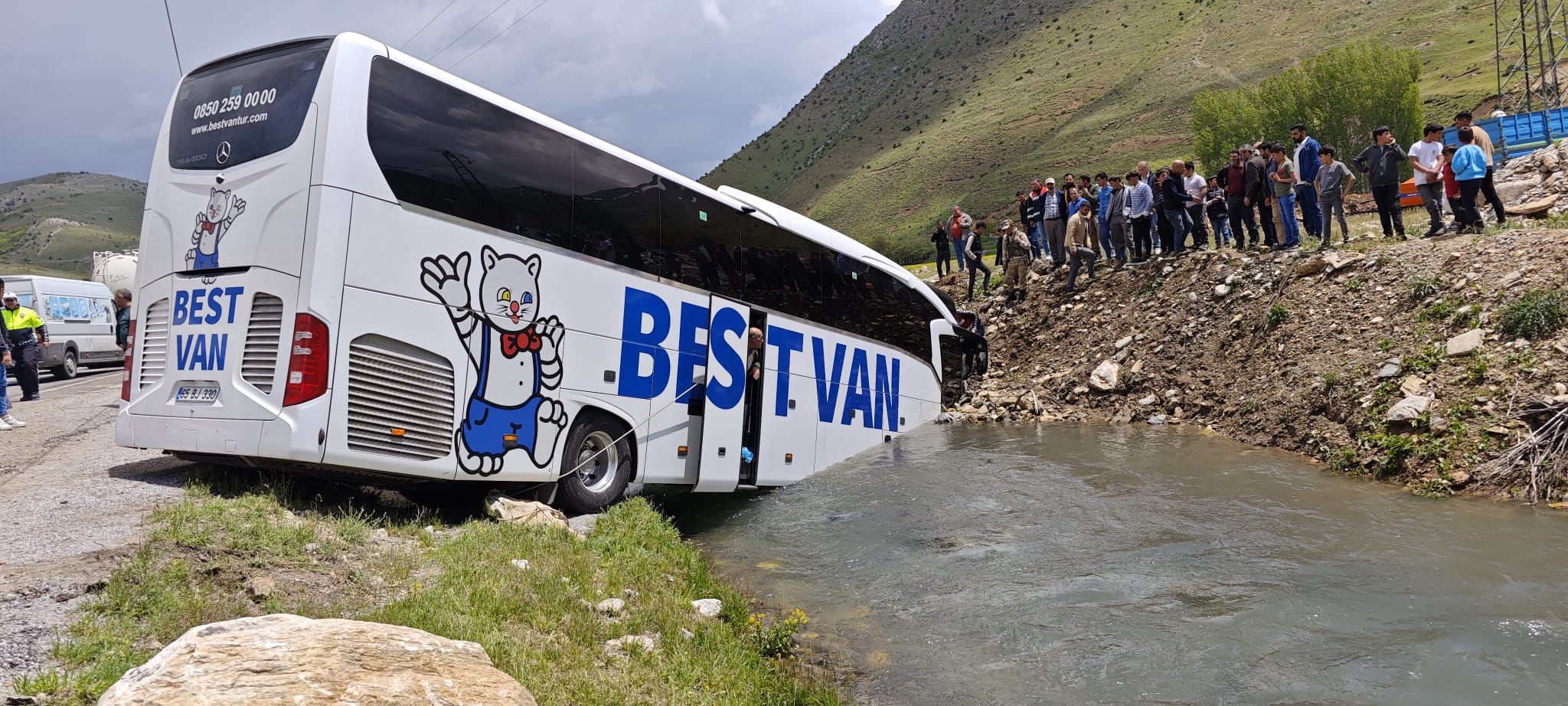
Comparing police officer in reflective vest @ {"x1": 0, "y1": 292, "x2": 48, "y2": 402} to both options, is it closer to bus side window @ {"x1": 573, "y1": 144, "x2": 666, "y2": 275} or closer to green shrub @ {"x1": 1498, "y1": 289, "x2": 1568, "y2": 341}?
bus side window @ {"x1": 573, "y1": 144, "x2": 666, "y2": 275}

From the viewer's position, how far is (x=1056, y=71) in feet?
320

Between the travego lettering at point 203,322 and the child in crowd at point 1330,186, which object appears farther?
the child in crowd at point 1330,186

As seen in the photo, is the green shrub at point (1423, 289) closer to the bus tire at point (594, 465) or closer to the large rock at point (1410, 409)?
the large rock at point (1410, 409)

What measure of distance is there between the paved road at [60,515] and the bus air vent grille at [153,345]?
3.00ft

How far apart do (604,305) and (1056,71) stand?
98287 millimetres

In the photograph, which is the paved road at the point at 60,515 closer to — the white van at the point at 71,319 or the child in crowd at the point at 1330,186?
the white van at the point at 71,319

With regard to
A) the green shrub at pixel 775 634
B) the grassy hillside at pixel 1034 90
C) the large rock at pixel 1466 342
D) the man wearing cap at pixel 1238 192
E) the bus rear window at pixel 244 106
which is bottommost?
the green shrub at pixel 775 634

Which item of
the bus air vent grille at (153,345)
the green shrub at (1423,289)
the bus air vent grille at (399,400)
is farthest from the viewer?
the green shrub at (1423,289)

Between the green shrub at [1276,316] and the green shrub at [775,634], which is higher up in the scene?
the green shrub at [1276,316]

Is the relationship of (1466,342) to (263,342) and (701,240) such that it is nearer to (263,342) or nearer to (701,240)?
(701,240)

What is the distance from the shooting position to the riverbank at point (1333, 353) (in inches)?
379

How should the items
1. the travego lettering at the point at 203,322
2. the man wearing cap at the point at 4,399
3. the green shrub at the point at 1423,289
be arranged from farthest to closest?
the man wearing cap at the point at 4,399, the green shrub at the point at 1423,289, the travego lettering at the point at 203,322

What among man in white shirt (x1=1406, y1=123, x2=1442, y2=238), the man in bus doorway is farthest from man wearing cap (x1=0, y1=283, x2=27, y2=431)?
man in white shirt (x1=1406, y1=123, x2=1442, y2=238)

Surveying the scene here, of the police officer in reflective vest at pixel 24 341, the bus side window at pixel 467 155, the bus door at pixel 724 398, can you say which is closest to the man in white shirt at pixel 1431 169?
the bus door at pixel 724 398
